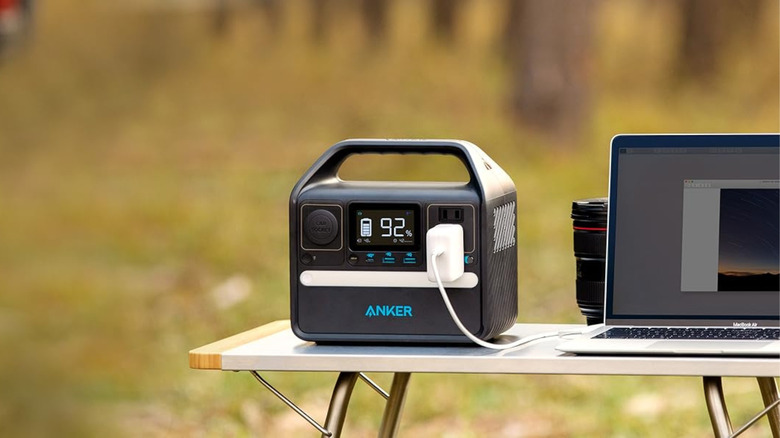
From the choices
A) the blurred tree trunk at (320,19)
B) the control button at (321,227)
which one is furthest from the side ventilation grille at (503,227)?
the blurred tree trunk at (320,19)

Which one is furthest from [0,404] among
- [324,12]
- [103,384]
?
[324,12]

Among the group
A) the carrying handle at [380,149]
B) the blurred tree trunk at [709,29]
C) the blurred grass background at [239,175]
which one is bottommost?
the blurred grass background at [239,175]

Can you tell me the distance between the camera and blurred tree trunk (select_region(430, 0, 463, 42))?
7930 mm

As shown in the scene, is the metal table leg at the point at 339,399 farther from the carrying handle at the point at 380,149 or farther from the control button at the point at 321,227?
the carrying handle at the point at 380,149

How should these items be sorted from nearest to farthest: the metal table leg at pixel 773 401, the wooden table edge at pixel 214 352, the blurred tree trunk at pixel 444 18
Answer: the wooden table edge at pixel 214 352, the metal table leg at pixel 773 401, the blurred tree trunk at pixel 444 18

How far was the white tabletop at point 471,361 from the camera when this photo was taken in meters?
1.82

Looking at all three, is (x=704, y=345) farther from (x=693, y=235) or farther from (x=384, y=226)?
(x=384, y=226)

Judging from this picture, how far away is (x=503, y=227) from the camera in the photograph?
207cm

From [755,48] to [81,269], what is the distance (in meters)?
4.14

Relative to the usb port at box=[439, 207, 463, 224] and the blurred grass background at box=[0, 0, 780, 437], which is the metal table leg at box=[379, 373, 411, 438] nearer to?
the usb port at box=[439, 207, 463, 224]

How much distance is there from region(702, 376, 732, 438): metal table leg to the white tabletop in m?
0.10

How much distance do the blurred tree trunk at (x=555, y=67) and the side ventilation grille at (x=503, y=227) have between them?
4.82 metres

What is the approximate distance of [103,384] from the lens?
4.99 meters

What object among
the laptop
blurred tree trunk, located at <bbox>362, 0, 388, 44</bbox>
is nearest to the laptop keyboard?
the laptop
